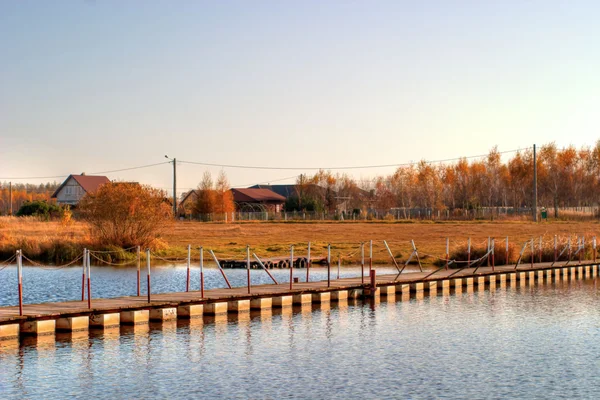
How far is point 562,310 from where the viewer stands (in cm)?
3033

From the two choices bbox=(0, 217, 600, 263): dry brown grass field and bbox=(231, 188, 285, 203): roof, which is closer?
bbox=(0, 217, 600, 263): dry brown grass field

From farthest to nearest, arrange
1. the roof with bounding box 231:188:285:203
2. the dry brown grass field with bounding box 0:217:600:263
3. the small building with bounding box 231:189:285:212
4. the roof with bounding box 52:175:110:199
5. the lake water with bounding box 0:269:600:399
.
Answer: the roof with bounding box 231:188:285:203 < the small building with bounding box 231:189:285:212 < the roof with bounding box 52:175:110:199 < the dry brown grass field with bounding box 0:217:600:263 < the lake water with bounding box 0:269:600:399

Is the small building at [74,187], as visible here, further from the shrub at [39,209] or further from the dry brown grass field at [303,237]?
the dry brown grass field at [303,237]

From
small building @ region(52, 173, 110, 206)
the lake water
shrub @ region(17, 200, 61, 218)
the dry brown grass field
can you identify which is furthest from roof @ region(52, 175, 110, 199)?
the lake water

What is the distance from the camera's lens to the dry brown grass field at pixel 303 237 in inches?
2041

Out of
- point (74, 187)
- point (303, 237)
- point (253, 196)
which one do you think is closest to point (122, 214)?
point (303, 237)

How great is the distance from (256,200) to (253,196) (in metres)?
2.08

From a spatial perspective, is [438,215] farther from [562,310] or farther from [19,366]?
[19,366]

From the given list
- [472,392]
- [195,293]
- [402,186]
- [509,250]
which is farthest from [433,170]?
[472,392]

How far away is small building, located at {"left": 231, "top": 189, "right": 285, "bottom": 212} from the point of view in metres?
128

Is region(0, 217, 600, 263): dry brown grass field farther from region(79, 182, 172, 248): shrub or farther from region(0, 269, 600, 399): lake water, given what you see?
region(0, 269, 600, 399): lake water

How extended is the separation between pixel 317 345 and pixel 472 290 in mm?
15705

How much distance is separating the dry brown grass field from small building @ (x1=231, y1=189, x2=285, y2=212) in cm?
4108

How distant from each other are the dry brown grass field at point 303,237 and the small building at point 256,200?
4108 centimetres
